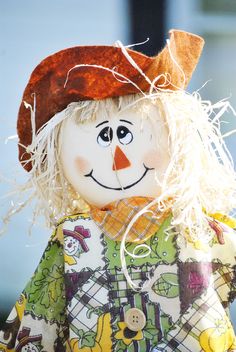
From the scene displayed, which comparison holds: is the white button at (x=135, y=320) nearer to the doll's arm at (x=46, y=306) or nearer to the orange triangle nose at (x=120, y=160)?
the doll's arm at (x=46, y=306)

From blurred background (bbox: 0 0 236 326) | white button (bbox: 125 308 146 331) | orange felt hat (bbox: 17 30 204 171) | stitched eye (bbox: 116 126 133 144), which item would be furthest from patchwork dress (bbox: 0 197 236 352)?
blurred background (bbox: 0 0 236 326)

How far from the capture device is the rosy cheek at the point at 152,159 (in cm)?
160

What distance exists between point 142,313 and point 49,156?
0.38 m

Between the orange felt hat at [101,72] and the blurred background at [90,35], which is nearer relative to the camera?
the orange felt hat at [101,72]

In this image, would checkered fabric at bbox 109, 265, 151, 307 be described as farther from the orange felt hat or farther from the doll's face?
the orange felt hat

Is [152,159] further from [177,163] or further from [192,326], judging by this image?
[192,326]

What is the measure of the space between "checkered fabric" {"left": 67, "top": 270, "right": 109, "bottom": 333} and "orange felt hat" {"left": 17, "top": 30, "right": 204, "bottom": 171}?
1.16 feet

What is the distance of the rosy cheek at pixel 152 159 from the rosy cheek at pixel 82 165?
11 cm

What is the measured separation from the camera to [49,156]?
5.49 ft

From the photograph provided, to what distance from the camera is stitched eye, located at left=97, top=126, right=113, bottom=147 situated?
161cm

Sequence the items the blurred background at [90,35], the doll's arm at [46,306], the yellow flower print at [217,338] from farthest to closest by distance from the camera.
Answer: the blurred background at [90,35]
the doll's arm at [46,306]
the yellow flower print at [217,338]

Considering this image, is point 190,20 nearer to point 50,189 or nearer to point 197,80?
point 197,80

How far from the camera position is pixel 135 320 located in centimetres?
155

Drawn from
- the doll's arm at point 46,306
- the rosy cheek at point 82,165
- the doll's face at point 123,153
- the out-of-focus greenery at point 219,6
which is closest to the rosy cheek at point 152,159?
the doll's face at point 123,153
